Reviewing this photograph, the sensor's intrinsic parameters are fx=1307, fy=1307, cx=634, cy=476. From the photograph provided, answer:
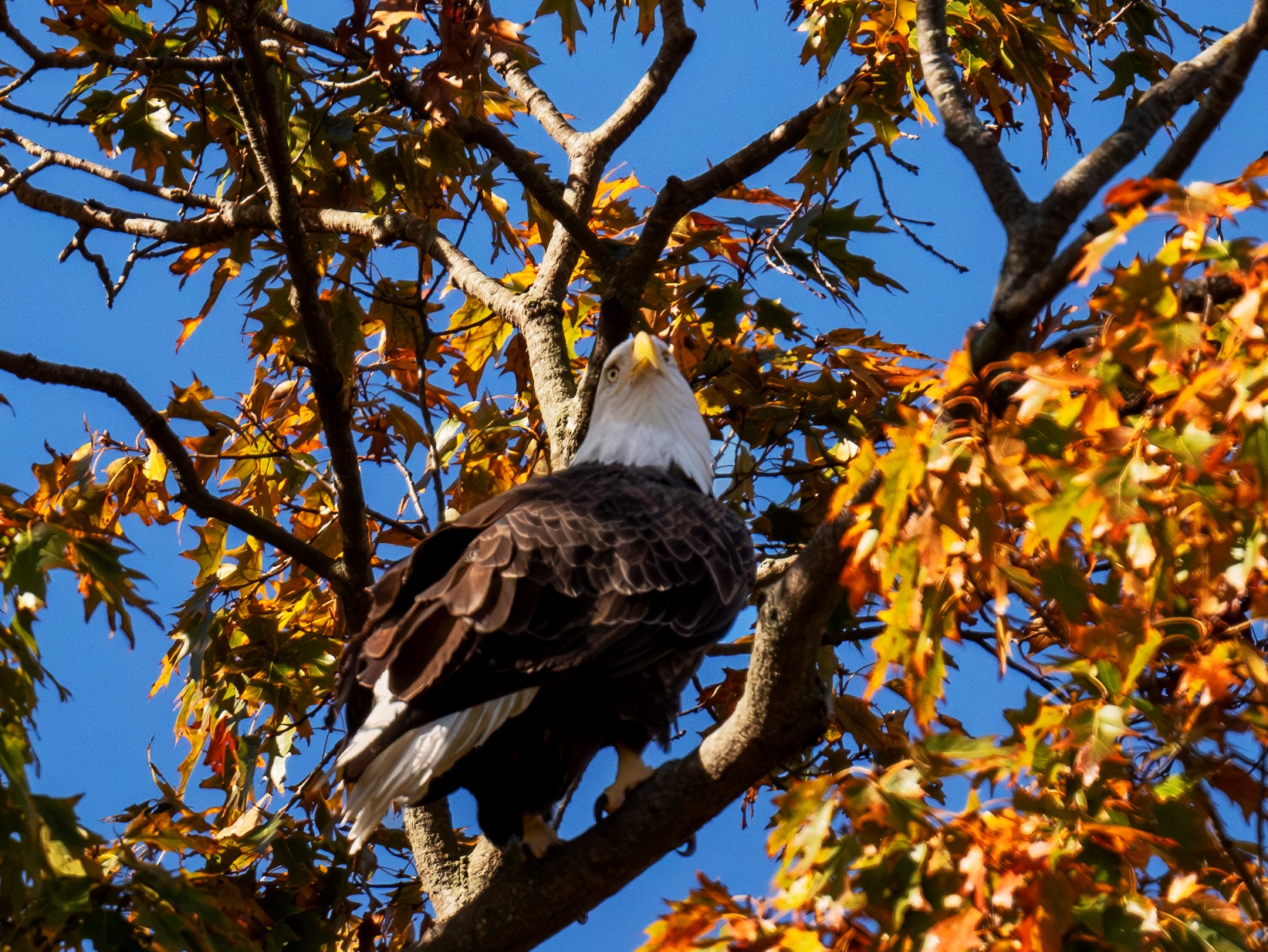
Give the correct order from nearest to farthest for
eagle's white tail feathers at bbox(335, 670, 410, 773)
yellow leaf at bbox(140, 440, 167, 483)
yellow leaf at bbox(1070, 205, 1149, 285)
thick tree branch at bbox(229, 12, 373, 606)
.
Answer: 1. yellow leaf at bbox(1070, 205, 1149, 285)
2. eagle's white tail feathers at bbox(335, 670, 410, 773)
3. thick tree branch at bbox(229, 12, 373, 606)
4. yellow leaf at bbox(140, 440, 167, 483)

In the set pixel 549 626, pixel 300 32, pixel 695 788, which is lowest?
pixel 695 788

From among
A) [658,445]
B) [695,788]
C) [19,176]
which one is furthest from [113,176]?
[695,788]

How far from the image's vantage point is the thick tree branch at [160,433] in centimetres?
392

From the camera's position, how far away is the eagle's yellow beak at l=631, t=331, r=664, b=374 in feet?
15.3

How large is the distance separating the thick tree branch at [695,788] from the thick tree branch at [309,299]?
4.00ft

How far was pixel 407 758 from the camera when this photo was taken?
3.38m

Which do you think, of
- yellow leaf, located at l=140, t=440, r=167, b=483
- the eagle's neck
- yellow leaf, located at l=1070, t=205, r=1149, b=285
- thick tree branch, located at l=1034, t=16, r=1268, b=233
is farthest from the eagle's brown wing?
yellow leaf, located at l=1070, t=205, r=1149, b=285

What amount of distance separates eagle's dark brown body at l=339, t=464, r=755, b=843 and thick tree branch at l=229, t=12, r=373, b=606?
471mm

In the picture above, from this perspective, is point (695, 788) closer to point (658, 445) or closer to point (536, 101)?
point (658, 445)

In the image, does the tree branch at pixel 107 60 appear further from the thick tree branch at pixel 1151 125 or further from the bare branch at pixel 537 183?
the thick tree branch at pixel 1151 125

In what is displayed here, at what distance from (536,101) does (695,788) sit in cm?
375

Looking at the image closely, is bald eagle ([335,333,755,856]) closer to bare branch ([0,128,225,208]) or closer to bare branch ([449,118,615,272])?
bare branch ([449,118,615,272])

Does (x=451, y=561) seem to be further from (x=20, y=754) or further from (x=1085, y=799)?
(x=1085, y=799)

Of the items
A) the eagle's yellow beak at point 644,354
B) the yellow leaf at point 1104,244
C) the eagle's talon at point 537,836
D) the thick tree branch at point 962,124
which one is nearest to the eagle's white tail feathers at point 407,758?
the eagle's talon at point 537,836
